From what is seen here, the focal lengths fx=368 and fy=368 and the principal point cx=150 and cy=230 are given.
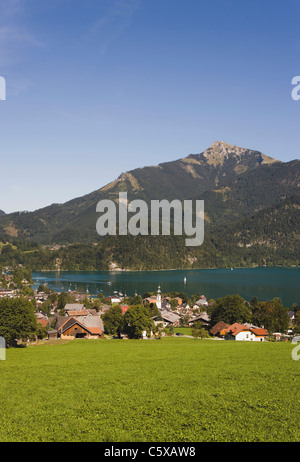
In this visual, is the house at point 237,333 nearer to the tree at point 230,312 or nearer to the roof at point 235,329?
the roof at point 235,329

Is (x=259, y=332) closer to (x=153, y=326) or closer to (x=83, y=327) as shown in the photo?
(x=153, y=326)

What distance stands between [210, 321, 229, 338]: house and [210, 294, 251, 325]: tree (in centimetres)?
261

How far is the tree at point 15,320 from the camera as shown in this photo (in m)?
38.7

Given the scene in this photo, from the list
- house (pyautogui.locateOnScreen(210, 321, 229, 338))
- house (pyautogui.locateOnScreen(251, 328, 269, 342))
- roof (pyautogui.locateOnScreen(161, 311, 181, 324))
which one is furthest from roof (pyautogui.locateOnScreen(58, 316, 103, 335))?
roof (pyautogui.locateOnScreen(161, 311, 181, 324))

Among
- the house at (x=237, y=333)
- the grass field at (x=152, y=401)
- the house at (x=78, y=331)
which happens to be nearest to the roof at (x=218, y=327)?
the house at (x=237, y=333)

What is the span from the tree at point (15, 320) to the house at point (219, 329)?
32232 millimetres

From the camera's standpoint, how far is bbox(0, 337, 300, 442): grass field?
12602mm

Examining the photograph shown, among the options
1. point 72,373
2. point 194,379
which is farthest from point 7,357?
point 194,379

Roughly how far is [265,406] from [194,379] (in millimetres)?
5245

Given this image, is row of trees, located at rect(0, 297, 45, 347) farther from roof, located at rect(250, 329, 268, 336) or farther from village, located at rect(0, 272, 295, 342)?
roof, located at rect(250, 329, 268, 336)

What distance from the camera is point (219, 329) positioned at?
2463 inches

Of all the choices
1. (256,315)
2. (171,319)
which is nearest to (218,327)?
(256,315)

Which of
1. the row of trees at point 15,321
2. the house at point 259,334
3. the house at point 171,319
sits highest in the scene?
the row of trees at point 15,321
